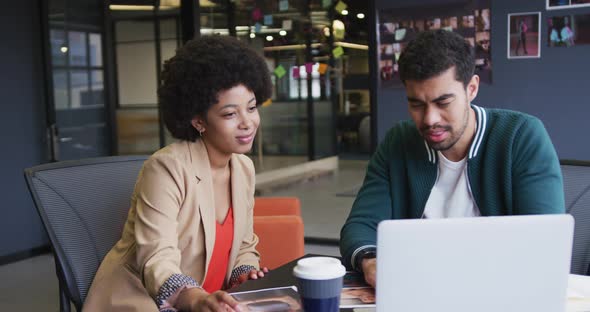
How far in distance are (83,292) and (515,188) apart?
1.23m

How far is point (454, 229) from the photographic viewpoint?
0.89m

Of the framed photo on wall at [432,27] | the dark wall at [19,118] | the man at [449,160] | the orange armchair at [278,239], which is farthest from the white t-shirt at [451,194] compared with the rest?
the dark wall at [19,118]

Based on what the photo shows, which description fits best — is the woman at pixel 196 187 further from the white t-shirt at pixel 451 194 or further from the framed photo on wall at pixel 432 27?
the framed photo on wall at pixel 432 27

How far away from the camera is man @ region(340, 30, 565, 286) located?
154cm

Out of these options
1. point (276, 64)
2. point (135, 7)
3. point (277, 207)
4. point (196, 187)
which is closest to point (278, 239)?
point (277, 207)

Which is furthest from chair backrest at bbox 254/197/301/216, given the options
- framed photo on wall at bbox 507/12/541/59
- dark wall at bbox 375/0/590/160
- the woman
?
framed photo on wall at bbox 507/12/541/59

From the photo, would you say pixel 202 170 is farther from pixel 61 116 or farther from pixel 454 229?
pixel 61 116

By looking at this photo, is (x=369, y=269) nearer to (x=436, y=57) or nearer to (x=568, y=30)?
(x=436, y=57)

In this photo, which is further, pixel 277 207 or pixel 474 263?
pixel 277 207

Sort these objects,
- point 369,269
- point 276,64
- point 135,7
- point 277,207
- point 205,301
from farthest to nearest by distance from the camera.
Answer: point 135,7 < point 276,64 < point 277,207 < point 369,269 < point 205,301

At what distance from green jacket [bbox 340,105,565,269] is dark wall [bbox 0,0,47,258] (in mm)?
3635

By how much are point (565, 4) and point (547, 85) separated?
48 centimetres

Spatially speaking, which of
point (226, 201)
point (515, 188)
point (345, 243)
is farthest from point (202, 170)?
point (515, 188)

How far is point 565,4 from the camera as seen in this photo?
3.67 meters
